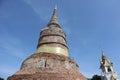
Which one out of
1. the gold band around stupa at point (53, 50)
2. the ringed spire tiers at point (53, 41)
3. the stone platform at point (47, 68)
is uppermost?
the ringed spire tiers at point (53, 41)

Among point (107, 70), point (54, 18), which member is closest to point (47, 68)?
point (54, 18)

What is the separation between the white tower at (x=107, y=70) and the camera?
2606 cm

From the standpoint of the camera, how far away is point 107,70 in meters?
27.4

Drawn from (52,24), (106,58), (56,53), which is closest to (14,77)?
(56,53)

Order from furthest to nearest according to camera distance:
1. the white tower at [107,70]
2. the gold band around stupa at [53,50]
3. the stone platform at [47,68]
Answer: the white tower at [107,70], the gold band around stupa at [53,50], the stone platform at [47,68]

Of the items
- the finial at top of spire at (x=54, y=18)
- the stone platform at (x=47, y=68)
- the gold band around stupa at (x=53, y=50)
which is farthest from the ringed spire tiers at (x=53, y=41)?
the stone platform at (x=47, y=68)

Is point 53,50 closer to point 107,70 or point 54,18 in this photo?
point 54,18

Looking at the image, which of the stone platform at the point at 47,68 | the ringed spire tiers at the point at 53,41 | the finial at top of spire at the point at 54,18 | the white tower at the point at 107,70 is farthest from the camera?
the white tower at the point at 107,70

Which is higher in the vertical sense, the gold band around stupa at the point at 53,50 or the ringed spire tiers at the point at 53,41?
the ringed spire tiers at the point at 53,41

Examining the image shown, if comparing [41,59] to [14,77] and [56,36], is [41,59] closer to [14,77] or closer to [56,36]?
[14,77]

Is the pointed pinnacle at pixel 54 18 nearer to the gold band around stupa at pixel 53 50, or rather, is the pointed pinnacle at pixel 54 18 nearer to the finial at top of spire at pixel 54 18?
the finial at top of spire at pixel 54 18

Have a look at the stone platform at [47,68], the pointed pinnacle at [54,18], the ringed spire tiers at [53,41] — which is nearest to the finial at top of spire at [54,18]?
the pointed pinnacle at [54,18]

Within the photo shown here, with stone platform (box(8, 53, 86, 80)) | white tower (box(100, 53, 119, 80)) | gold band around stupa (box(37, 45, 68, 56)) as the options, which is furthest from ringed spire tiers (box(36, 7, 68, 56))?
white tower (box(100, 53, 119, 80))

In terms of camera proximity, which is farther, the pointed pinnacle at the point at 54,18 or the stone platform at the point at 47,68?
the pointed pinnacle at the point at 54,18
